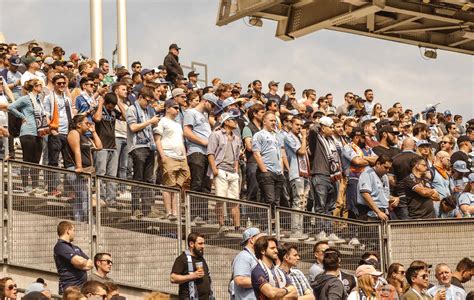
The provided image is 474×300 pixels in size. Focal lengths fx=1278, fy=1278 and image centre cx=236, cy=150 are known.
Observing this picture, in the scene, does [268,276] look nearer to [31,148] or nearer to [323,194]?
[31,148]

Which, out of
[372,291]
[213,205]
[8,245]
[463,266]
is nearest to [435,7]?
[372,291]

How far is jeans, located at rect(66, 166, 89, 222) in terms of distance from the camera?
16266 millimetres

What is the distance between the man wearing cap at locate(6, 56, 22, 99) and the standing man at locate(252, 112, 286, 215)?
14.3 ft

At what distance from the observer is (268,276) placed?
41.7ft

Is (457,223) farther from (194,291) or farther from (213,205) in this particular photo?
(194,291)

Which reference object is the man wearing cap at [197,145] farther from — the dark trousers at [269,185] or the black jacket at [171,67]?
the black jacket at [171,67]

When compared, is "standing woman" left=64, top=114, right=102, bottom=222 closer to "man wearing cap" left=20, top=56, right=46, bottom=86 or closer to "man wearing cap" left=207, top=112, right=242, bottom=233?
"man wearing cap" left=207, top=112, right=242, bottom=233

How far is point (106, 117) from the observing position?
17.9m

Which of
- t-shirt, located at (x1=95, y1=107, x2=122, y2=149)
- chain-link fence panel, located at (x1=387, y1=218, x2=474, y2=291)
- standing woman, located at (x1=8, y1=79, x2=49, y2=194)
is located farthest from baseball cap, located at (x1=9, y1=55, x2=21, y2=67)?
chain-link fence panel, located at (x1=387, y1=218, x2=474, y2=291)

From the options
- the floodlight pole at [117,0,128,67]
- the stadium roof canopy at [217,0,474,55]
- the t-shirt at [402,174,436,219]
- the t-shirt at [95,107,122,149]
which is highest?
the floodlight pole at [117,0,128,67]

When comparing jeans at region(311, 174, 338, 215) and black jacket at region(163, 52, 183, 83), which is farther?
black jacket at region(163, 52, 183, 83)

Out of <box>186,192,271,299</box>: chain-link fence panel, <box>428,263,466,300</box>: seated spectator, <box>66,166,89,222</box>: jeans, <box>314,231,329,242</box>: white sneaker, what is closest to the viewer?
<box>428,263,466,300</box>: seated spectator

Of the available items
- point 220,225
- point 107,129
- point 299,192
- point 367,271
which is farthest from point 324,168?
point 367,271

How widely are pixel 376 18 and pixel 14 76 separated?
9303 mm
